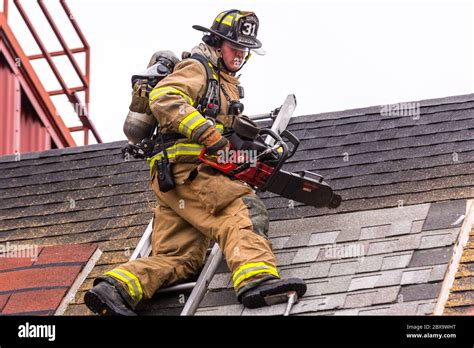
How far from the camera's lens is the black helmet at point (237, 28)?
27.2 ft

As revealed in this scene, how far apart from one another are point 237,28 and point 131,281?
190 cm

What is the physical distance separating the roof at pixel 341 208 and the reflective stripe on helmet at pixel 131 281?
15 centimetres

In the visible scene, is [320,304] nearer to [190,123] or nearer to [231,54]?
[190,123]

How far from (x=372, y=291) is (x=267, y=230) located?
966 mm

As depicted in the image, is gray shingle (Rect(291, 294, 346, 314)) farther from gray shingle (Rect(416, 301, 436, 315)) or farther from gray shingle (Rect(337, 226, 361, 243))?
gray shingle (Rect(337, 226, 361, 243))

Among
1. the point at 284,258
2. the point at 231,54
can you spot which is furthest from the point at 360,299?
the point at 231,54

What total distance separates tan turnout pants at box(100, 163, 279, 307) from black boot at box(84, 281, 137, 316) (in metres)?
0.10

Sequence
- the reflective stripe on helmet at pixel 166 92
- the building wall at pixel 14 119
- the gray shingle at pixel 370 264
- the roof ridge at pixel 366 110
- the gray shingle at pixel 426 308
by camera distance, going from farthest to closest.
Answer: the building wall at pixel 14 119, the roof ridge at pixel 366 110, the reflective stripe on helmet at pixel 166 92, the gray shingle at pixel 370 264, the gray shingle at pixel 426 308

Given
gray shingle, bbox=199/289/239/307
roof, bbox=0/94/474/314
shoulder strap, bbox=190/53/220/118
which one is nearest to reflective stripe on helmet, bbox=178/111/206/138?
shoulder strap, bbox=190/53/220/118

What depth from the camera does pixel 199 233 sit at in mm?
7961

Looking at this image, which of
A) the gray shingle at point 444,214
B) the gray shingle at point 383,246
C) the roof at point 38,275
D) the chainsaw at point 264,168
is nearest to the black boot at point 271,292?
the gray shingle at point 383,246

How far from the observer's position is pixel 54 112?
14.4m

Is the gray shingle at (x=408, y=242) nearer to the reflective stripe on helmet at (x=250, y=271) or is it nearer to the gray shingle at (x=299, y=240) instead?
the gray shingle at (x=299, y=240)
